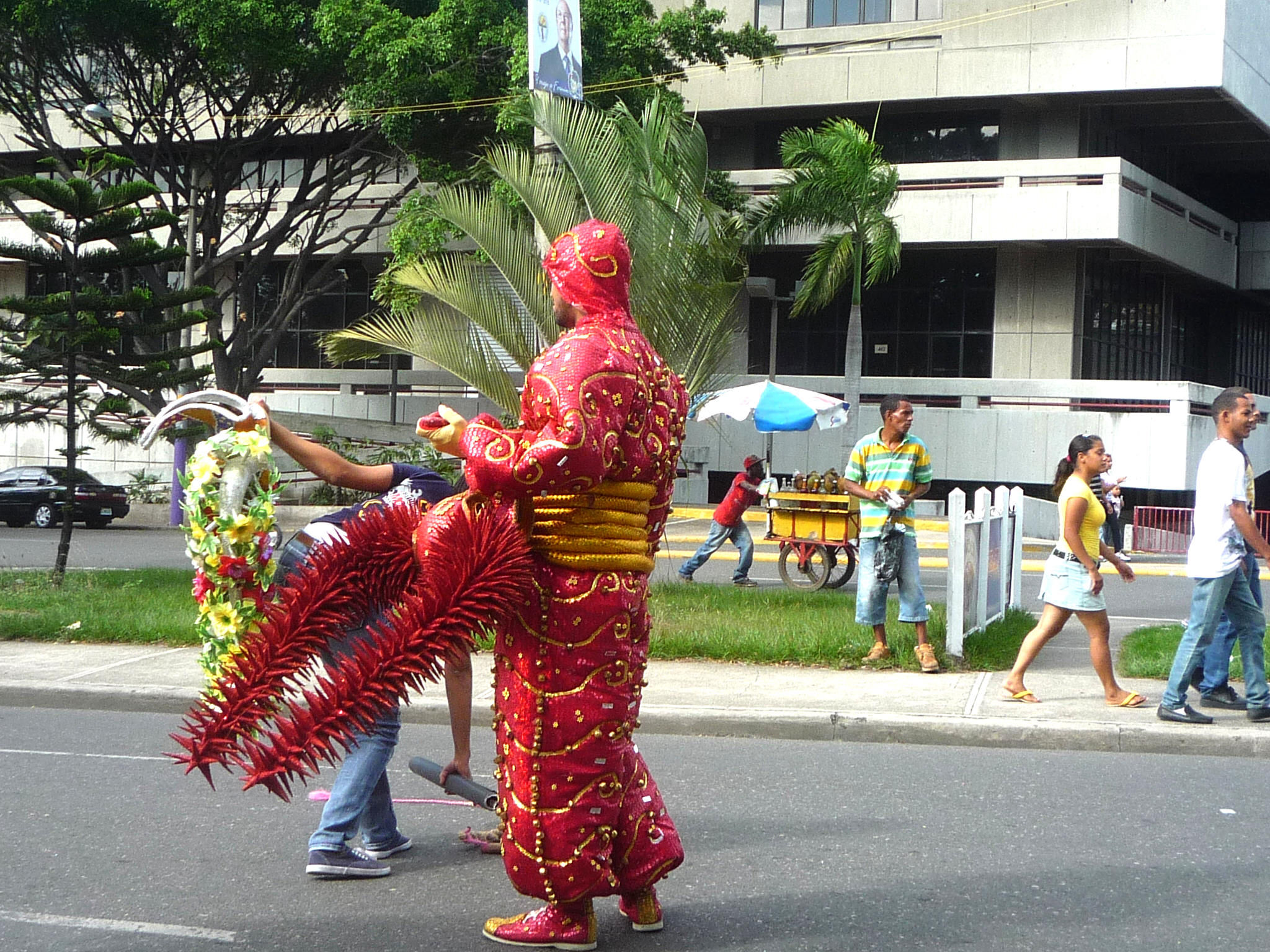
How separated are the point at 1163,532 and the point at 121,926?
70.2 ft

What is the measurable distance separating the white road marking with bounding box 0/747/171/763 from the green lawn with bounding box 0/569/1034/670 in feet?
10.2

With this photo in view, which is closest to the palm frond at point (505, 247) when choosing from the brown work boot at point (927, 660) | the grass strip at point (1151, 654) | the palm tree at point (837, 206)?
the brown work boot at point (927, 660)

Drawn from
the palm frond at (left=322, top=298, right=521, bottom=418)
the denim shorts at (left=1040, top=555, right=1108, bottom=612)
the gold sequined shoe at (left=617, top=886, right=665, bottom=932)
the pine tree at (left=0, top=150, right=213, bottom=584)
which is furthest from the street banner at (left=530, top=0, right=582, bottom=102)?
the gold sequined shoe at (left=617, top=886, right=665, bottom=932)

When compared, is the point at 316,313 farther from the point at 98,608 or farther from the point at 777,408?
the point at 98,608

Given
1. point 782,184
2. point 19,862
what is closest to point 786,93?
point 782,184

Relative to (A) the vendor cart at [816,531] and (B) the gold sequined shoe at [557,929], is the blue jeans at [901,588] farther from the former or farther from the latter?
(B) the gold sequined shoe at [557,929]

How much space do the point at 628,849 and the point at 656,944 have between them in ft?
1.19

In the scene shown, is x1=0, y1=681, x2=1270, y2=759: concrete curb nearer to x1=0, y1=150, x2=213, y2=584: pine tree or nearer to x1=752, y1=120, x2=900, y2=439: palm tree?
x1=0, y1=150, x2=213, y2=584: pine tree

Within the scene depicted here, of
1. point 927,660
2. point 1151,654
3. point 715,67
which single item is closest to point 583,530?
point 927,660

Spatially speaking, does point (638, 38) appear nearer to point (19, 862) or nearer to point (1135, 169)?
point (1135, 169)

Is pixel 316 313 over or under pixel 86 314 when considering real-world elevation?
over

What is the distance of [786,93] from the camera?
93.4 ft

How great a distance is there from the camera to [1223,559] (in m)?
7.52

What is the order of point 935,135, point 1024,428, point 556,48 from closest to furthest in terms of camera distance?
point 556,48
point 1024,428
point 935,135
